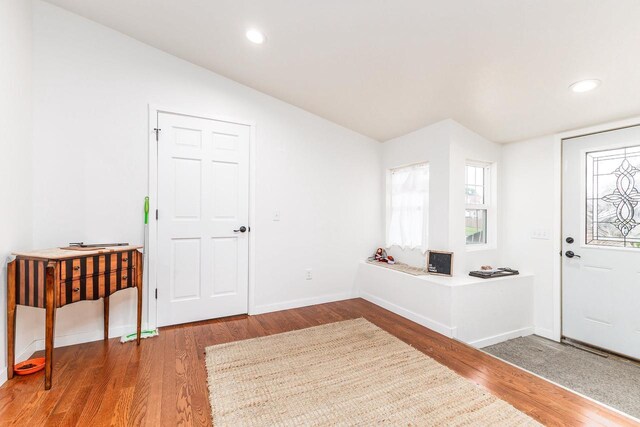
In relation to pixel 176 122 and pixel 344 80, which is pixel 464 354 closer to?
pixel 344 80

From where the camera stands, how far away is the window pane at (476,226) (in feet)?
11.2

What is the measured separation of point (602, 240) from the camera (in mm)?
2744

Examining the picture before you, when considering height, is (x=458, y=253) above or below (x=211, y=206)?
below

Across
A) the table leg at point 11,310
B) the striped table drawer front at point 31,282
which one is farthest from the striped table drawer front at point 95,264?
the table leg at point 11,310

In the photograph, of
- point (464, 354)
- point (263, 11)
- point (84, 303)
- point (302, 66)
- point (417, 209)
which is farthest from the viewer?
point (417, 209)

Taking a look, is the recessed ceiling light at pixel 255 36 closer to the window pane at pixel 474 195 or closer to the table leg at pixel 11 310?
the table leg at pixel 11 310

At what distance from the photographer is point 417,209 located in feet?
11.7

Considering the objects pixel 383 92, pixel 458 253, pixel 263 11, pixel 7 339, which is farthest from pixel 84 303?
pixel 458 253

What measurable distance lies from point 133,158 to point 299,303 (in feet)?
7.64

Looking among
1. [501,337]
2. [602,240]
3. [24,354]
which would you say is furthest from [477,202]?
[24,354]

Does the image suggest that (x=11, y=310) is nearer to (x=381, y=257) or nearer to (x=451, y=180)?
(x=381, y=257)

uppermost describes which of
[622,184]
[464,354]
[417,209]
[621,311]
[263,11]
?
[263,11]

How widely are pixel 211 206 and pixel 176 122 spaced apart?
891mm

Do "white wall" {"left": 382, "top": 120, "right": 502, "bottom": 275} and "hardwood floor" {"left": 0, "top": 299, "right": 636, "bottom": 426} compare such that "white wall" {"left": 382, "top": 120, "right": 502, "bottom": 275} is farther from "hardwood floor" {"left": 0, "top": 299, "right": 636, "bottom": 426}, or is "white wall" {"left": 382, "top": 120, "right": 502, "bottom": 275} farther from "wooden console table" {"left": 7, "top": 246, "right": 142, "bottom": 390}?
"wooden console table" {"left": 7, "top": 246, "right": 142, "bottom": 390}
